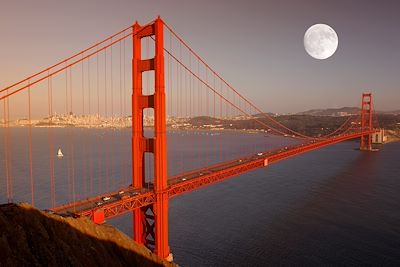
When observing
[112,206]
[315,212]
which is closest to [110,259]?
[112,206]

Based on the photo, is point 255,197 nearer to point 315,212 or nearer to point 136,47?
point 315,212

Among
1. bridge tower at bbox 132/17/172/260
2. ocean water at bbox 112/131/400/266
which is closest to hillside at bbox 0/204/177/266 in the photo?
bridge tower at bbox 132/17/172/260

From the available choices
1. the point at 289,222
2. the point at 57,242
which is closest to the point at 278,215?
the point at 289,222

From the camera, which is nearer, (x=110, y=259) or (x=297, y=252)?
(x=110, y=259)

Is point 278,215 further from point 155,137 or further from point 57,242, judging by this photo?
point 57,242

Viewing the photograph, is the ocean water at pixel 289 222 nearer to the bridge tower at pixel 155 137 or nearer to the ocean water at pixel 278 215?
the ocean water at pixel 278 215

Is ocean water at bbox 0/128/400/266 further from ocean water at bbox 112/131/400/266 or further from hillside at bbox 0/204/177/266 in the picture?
hillside at bbox 0/204/177/266
